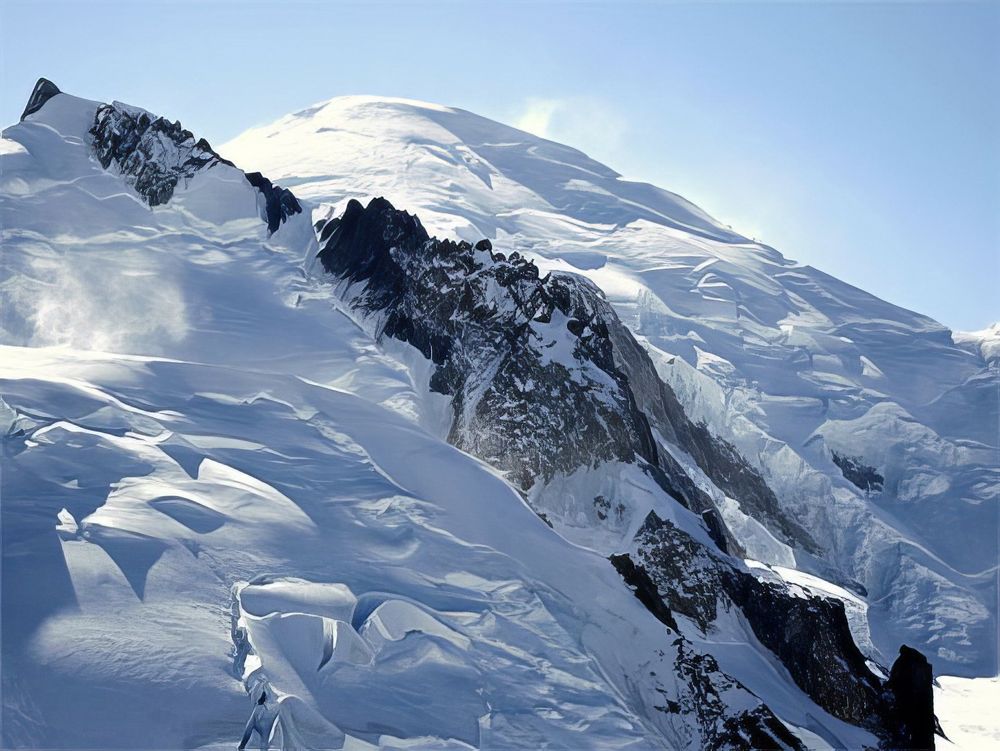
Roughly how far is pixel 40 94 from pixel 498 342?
83.8ft

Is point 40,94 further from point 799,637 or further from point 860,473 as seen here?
point 860,473

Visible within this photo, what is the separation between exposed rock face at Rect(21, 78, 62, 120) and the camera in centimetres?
4412

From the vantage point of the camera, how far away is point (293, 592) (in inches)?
635

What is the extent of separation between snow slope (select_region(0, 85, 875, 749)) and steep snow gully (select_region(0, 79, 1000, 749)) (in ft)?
0.21

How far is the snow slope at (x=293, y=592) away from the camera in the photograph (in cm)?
1362

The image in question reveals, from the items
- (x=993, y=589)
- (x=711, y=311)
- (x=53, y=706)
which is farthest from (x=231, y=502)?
(x=711, y=311)

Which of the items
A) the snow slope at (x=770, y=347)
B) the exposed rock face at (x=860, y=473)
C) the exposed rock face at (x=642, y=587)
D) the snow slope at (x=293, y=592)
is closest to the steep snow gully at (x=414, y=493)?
the snow slope at (x=293, y=592)

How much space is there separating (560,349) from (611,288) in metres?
35.5

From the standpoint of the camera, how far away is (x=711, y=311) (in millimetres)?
69750

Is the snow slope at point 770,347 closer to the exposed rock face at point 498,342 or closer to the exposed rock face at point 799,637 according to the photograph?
the exposed rock face at point 498,342

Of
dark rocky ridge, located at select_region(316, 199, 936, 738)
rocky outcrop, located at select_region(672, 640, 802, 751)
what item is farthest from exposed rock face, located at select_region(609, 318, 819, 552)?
rocky outcrop, located at select_region(672, 640, 802, 751)

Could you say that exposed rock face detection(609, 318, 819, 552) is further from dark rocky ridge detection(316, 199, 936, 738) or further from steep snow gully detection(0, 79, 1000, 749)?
dark rocky ridge detection(316, 199, 936, 738)

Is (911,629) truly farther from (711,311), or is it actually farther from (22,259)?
(22,259)

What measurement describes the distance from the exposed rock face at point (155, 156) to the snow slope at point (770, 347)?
2521mm
